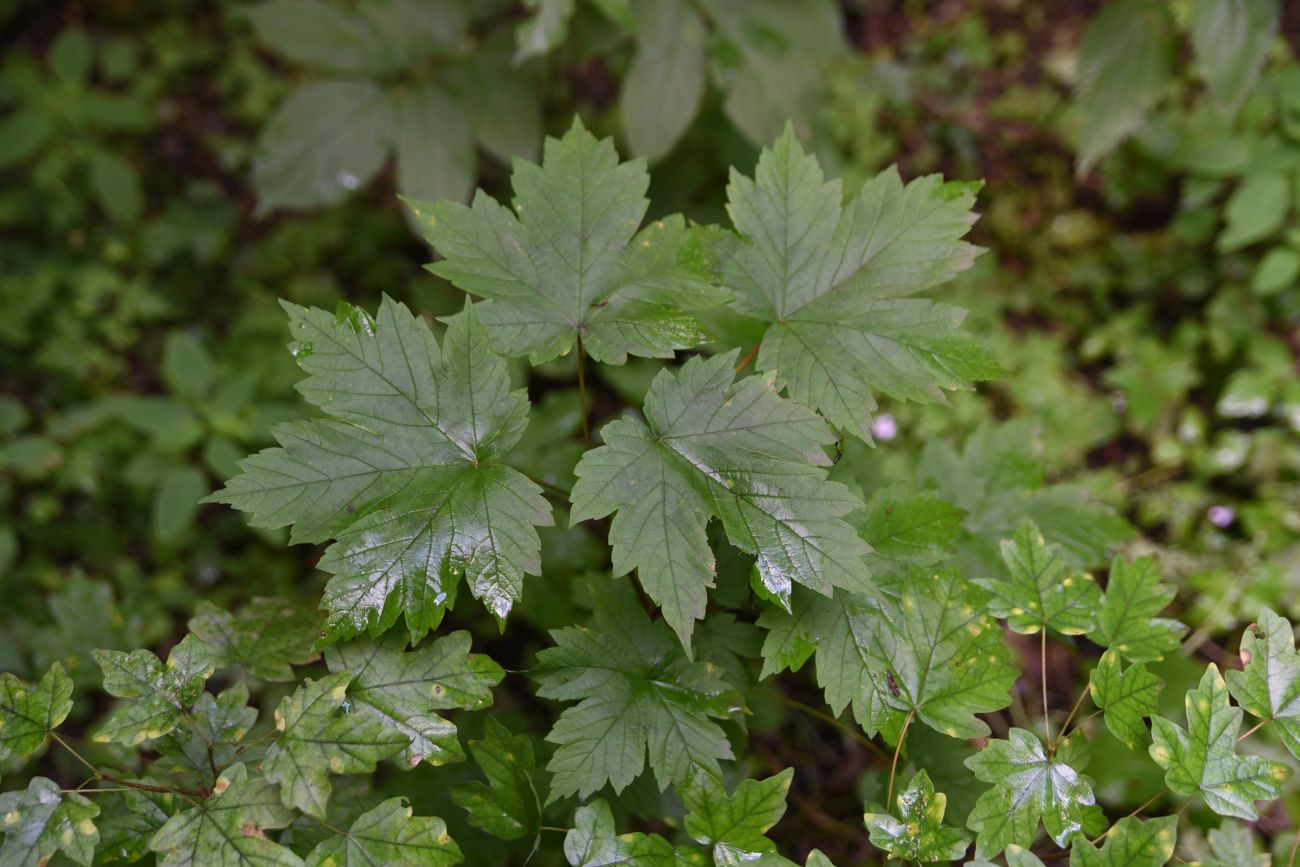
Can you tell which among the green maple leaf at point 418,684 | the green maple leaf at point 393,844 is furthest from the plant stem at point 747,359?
the green maple leaf at point 393,844

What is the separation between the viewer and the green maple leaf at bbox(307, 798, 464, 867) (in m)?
1.22

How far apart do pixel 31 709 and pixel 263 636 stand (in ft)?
1.19

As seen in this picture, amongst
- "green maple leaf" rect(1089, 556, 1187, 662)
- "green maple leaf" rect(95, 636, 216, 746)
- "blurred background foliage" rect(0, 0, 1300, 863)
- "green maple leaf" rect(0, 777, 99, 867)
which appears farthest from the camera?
"blurred background foliage" rect(0, 0, 1300, 863)

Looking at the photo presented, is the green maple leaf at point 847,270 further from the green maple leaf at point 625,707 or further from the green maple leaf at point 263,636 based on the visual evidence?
the green maple leaf at point 263,636

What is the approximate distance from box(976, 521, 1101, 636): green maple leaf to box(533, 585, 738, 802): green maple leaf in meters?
0.52

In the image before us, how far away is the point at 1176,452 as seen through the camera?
287cm

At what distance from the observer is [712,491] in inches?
50.5

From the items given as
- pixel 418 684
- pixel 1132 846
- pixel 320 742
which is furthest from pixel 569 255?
pixel 1132 846

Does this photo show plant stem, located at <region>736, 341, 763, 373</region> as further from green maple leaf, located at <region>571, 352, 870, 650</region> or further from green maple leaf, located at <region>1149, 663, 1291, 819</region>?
green maple leaf, located at <region>1149, 663, 1291, 819</region>

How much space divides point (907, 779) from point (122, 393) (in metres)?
3.54

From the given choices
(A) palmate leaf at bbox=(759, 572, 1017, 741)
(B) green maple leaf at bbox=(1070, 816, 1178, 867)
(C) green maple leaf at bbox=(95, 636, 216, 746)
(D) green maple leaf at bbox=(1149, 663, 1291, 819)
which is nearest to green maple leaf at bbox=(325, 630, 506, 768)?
(C) green maple leaf at bbox=(95, 636, 216, 746)

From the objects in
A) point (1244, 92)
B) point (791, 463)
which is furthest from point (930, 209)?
point (1244, 92)

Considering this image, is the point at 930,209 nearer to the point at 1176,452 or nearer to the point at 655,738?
the point at 655,738

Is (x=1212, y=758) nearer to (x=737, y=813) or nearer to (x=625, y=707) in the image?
(x=737, y=813)
